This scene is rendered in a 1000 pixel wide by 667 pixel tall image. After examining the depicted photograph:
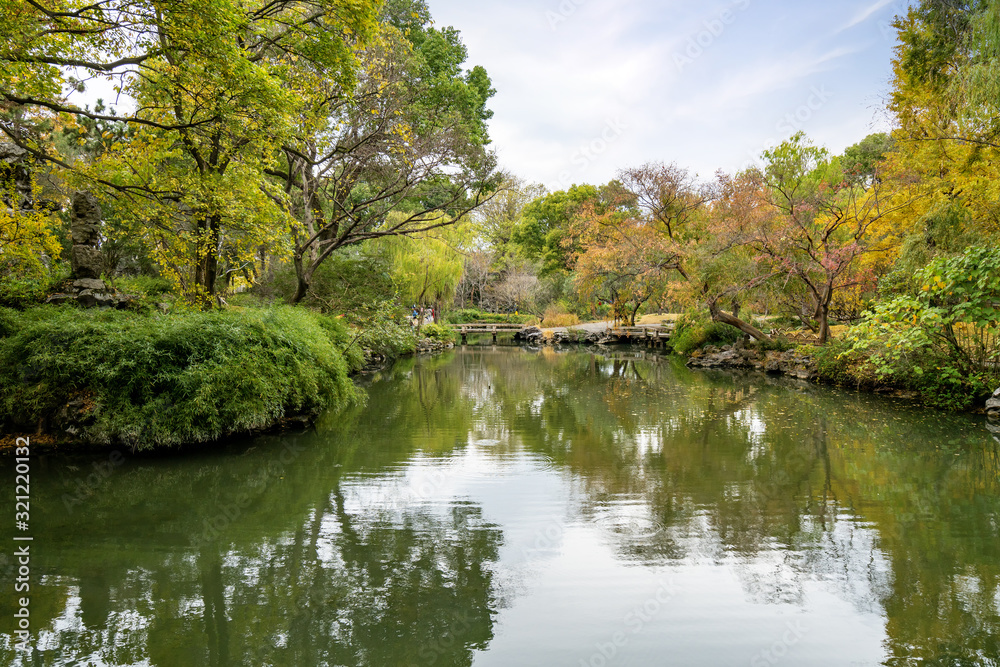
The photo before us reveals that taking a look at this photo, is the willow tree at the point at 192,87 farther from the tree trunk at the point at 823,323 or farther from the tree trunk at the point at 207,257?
the tree trunk at the point at 823,323

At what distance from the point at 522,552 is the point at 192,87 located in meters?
6.55

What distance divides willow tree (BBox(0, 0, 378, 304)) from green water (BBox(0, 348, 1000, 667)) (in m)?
3.47

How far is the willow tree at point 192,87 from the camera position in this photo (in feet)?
16.6

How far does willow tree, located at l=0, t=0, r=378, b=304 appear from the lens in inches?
199

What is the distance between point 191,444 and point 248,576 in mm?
3252

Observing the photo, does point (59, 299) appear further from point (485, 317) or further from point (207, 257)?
point (485, 317)

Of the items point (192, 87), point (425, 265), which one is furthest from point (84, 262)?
point (425, 265)

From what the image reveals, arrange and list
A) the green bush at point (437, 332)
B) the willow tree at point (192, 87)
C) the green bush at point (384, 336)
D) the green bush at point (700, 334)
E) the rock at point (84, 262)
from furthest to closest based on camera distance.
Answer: the green bush at point (437, 332) → the green bush at point (700, 334) → the green bush at point (384, 336) → the rock at point (84, 262) → the willow tree at point (192, 87)

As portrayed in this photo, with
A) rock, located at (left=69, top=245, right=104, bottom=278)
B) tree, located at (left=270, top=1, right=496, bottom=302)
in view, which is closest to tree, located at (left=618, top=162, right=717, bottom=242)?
tree, located at (left=270, top=1, right=496, bottom=302)

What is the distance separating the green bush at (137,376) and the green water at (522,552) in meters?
0.42

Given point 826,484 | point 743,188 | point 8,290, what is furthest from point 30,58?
point 743,188

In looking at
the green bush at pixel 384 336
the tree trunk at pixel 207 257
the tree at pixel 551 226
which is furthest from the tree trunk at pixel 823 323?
the tree at pixel 551 226

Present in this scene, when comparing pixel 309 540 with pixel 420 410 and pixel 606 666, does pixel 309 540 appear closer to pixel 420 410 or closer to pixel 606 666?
pixel 606 666

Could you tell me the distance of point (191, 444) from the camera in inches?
232
